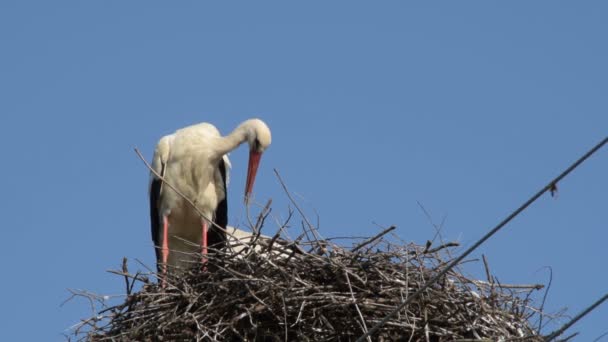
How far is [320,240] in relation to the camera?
6.80 metres

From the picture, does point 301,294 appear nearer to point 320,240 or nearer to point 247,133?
point 320,240

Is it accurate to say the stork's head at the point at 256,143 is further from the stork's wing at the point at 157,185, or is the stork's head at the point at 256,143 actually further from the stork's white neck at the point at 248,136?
the stork's wing at the point at 157,185

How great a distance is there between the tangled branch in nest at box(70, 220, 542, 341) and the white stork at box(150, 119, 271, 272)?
2219 mm

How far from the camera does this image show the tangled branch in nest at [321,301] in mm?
6430

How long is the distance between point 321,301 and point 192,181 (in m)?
2.94

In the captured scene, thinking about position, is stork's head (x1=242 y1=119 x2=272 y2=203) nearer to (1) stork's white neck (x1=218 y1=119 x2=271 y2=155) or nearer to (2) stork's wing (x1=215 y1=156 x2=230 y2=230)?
(1) stork's white neck (x1=218 y1=119 x2=271 y2=155)

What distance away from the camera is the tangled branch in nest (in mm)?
6430

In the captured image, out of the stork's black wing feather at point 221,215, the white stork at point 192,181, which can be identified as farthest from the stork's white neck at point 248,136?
the stork's black wing feather at point 221,215

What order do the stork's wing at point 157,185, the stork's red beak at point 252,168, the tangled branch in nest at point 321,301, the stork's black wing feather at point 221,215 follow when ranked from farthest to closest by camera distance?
the stork's black wing feather at point 221,215, the stork's wing at point 157,185, the stork's red beak at point 252,168, the tangled branch in nest at point 321,301

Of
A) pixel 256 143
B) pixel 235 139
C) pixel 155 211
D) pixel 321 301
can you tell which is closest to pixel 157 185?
pixel 155 211

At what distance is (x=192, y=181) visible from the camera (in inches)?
363

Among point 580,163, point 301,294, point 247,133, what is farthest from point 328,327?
point 247,133

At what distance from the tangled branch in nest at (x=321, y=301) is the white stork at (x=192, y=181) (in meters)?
2.22

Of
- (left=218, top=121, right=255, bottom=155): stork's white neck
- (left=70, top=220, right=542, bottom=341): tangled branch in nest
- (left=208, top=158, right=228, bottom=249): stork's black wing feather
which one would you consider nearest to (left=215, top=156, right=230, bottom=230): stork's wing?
(left=208, top=158, right=228, bottom=249): stork's black wing feather
